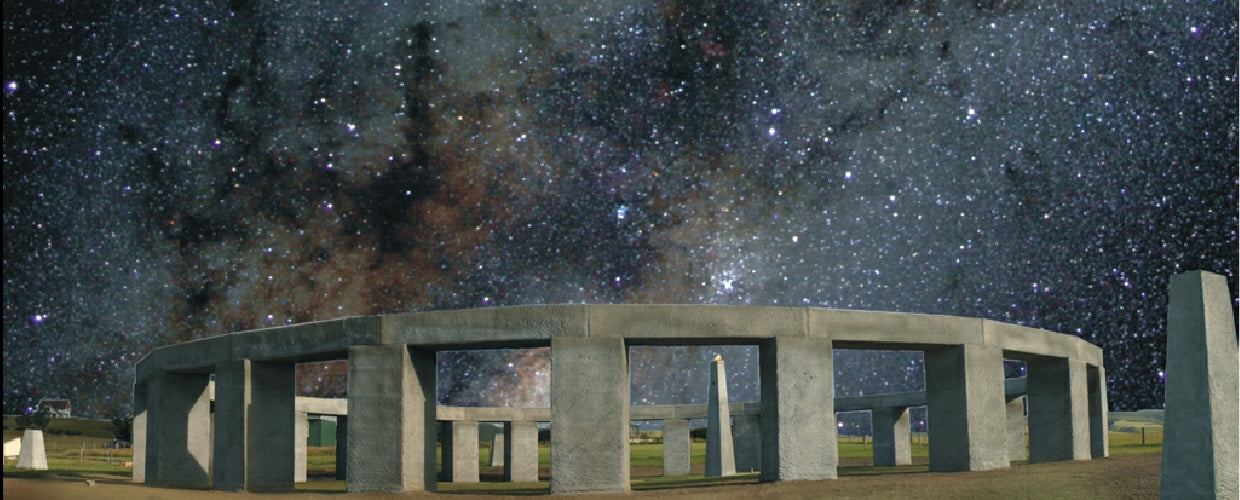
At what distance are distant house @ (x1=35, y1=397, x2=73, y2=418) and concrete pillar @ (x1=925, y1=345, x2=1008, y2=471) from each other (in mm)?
91574

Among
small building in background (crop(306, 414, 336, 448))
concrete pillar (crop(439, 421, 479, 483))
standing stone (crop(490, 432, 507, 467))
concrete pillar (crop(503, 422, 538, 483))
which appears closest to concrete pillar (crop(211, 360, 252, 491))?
concrete pillar (crop(439, 421, 479, 483))

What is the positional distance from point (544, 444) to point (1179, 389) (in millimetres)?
77340

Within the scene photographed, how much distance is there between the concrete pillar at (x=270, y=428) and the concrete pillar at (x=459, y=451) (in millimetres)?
17968

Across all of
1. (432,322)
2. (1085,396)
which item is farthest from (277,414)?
(1085,396)

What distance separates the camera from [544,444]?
289 feet

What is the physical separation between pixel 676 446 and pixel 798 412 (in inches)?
1019

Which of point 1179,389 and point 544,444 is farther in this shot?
point 544,444

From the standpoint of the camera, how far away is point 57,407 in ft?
337

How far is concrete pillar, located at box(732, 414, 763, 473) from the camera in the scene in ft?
147

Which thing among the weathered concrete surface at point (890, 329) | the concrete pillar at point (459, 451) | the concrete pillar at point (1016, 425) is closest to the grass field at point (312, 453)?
the concrete pillar at point (459, 451)

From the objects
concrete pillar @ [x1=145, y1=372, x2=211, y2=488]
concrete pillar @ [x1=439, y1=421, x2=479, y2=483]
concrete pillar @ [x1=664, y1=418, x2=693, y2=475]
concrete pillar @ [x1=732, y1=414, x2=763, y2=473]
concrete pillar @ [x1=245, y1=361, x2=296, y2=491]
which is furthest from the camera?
concrete pillar @ [x1=664, y1=418, x2=693, y2=475]

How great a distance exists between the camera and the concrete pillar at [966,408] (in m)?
23.4

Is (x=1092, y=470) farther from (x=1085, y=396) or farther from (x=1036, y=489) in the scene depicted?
(x=1085, y=396)

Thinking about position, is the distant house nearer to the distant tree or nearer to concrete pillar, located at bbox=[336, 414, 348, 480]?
the distant tree
